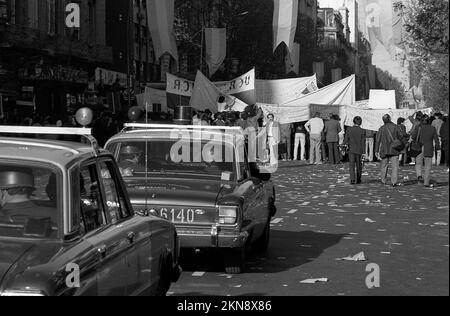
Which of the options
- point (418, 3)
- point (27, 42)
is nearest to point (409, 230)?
point (418, 3)

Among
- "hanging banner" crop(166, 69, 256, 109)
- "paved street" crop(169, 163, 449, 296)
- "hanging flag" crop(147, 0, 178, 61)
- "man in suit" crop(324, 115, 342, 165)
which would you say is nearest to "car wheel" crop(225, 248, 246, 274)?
"paved street" crop(169, 163, 449, 296)

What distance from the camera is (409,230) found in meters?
13.0

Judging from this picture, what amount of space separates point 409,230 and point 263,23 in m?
47.5

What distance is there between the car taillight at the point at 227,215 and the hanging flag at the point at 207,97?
2153cm

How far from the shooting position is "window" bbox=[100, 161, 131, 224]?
6.07 metres

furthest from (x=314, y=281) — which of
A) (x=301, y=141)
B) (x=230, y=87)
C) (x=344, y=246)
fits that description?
(x=301, y=141)

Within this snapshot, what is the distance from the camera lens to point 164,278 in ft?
21.7

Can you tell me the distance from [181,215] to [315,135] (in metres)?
22.9

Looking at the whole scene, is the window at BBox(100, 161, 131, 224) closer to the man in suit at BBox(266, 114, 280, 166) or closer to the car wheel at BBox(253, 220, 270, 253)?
the car wheel at BBox(253, 220, 270, 253)

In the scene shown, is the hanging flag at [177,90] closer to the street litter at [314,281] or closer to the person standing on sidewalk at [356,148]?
the person standing on sidewalk at [356,148]

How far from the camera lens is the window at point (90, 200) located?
5465mm

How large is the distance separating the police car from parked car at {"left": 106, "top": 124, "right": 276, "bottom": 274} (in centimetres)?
245

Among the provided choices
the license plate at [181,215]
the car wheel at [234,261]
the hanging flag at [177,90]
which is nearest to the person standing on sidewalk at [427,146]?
the hanging flag at [177,90]

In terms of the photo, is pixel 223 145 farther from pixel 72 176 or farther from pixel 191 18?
pixel 191 18
